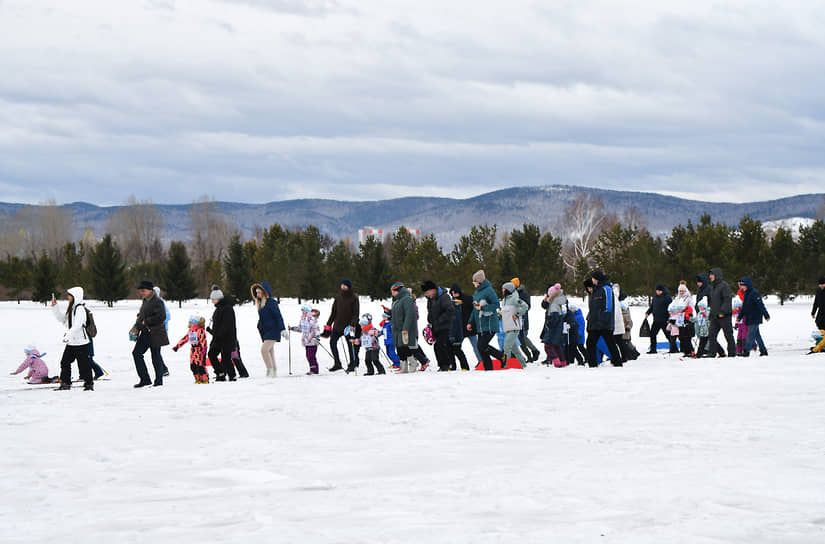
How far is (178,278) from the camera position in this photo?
201ft

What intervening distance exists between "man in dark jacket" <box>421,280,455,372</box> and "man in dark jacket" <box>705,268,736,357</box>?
15.8 ft

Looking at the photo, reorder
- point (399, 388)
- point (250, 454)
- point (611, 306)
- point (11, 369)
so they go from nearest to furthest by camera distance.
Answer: point (250, 454) → point (399, 388) → point (611, 306) → point (11, 369)

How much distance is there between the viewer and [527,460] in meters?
6.66

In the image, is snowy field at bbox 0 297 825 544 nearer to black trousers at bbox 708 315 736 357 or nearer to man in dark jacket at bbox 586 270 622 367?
man in dark jacket at bbox 586 270 622 367

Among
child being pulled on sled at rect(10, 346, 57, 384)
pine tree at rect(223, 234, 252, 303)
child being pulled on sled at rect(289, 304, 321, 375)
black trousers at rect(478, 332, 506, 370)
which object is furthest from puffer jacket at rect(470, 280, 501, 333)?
pine tree at rect(223, 234, 252, 303)

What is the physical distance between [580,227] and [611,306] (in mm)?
76133

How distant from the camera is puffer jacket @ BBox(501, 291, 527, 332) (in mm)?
14305

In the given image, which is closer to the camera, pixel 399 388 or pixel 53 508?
pixel 53 508

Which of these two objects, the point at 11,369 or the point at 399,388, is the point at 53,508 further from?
the point at 11,369

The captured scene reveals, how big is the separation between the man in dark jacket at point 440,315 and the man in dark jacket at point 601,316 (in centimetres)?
239

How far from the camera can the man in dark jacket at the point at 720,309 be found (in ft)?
48.9

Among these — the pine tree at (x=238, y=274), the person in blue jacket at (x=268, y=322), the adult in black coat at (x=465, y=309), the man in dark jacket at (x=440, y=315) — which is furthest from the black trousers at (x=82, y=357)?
the pine tree at (x=238, y=274)

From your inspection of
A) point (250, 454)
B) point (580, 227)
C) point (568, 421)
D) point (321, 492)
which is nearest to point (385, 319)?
point (568, 421)

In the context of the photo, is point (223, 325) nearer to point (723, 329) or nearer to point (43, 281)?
point (723, 329)
